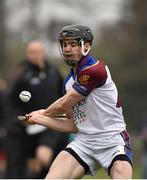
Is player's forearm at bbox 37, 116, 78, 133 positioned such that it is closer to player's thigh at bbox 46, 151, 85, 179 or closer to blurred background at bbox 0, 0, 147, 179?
player's thigh at bbox 46, 151, 85, 179

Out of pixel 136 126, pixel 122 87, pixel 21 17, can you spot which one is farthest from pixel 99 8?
pixel 136 126

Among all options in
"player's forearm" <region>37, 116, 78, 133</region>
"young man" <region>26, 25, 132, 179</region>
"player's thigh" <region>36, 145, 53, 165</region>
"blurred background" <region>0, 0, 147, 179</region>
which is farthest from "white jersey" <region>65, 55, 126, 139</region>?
"blurred background" <region>0, 0, 147, 179</region>

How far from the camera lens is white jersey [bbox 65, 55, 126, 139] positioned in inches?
338

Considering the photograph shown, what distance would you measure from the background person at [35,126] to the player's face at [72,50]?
4.79 meters

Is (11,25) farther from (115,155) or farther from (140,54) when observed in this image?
(115,155)

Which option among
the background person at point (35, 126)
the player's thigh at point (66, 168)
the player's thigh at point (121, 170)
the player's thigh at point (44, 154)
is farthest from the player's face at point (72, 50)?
the player's thigh at point (44, 154)

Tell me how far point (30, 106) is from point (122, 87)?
48.4 feet

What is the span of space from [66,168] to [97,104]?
0.70 m

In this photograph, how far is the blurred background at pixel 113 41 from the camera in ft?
82.3

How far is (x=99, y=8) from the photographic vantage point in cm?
A: 4244

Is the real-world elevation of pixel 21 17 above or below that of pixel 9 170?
below

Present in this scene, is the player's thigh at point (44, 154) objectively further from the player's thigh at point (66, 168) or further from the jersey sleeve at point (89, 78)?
the jersey sleeve at point (89, 78)

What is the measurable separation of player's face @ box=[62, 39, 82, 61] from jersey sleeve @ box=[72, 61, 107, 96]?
0.17m

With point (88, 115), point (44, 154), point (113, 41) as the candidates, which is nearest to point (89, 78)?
point (88, 115)
